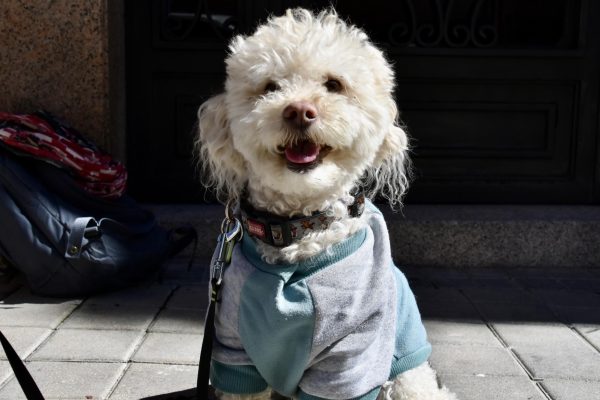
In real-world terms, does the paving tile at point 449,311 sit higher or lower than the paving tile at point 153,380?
lower

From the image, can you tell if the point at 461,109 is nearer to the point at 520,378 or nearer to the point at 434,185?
the point at 434,185

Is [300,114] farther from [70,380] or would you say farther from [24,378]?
[70,380]

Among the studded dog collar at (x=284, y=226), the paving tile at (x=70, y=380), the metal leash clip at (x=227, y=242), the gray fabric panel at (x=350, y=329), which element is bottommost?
the paving tile at (x=70, y=380)

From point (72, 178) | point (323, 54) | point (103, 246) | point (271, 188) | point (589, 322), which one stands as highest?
point (323, 54)

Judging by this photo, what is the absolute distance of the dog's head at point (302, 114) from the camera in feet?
7.24

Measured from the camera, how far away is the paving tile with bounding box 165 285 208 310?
3.87 meters

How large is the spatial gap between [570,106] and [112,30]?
2.85 m

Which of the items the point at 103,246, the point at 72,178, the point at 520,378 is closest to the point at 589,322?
the point at 520,378

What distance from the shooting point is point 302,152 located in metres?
2.25

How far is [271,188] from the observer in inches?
92.7

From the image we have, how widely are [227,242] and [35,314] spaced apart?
1634 millimetres

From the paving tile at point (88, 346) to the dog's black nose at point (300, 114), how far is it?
143 cm

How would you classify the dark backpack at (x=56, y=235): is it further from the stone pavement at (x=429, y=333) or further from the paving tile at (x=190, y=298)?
the paving tile at (x=190, y=298)

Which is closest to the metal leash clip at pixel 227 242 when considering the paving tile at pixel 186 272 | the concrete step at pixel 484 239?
the paving tile at pixel 186 272
